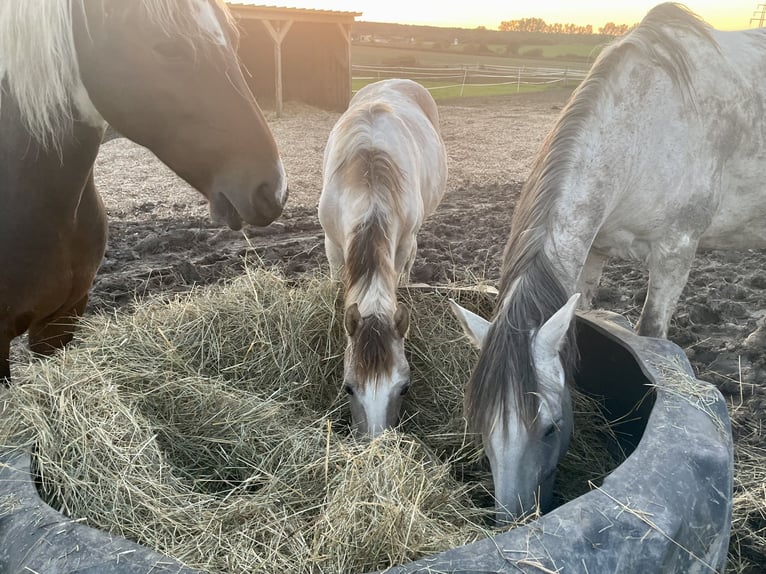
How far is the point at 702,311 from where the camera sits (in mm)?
3939

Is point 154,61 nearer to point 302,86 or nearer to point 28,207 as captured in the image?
point 28,207

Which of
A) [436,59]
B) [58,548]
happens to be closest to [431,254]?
[58,548]

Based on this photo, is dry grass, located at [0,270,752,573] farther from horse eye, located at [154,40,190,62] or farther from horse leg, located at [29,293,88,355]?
horse eye, located at [154,40,190,62]

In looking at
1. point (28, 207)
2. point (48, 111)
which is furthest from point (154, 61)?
point (28, 207)

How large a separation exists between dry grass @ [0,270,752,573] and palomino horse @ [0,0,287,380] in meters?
0.43

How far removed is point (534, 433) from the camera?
70.6 inches

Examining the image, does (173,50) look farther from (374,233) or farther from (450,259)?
(450,259)

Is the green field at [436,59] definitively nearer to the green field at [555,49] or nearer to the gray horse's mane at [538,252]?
the green field at [555,49]

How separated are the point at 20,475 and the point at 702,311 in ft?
13.3

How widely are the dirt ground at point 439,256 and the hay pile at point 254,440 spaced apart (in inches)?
39.4

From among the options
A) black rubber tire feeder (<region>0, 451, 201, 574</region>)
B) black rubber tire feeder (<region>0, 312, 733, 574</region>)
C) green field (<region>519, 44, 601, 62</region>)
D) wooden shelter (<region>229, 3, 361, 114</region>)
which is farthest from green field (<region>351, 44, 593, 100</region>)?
black rubber tire feeder (<region>0, 451, 201, 574</region>)

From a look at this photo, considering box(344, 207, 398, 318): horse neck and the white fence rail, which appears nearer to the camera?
box(344, 207, 398, 318): horse neck

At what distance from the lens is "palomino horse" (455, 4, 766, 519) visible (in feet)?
5.99

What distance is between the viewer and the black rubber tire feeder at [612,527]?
3.68 ft
